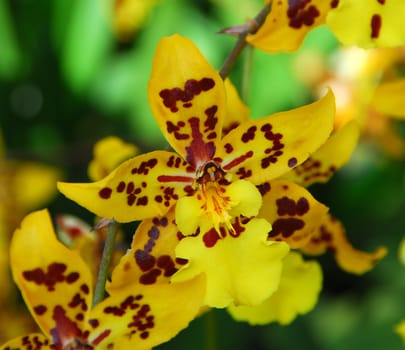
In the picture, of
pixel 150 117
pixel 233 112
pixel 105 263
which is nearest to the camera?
pixel 105 263

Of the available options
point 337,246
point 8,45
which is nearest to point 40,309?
point 337,246

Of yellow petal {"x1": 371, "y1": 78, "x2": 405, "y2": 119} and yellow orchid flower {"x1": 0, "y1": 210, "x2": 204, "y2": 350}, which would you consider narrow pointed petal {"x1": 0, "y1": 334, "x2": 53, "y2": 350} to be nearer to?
yellow orchid flower {"x1": 0, "y1": 210, "x2": 204, "y2": 350}

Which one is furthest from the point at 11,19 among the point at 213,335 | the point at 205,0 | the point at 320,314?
the point at 213,335

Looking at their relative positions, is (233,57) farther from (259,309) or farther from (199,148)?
(259,309)

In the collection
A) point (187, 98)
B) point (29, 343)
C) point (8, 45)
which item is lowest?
point (8, 45)

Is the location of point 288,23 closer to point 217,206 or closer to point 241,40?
point 241,40

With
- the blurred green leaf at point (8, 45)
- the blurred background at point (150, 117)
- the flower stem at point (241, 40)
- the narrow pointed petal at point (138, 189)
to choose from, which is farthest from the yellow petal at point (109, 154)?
the blurred green leaf at point (8, 45)

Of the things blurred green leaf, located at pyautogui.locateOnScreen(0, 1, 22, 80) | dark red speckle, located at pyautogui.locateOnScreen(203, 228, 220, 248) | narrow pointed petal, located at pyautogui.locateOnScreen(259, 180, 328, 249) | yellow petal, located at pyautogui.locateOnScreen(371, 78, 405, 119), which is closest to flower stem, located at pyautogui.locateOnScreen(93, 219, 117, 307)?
dark red speckle, located at pyautogui.locateOnScreen(203, 228, 220, 248)
